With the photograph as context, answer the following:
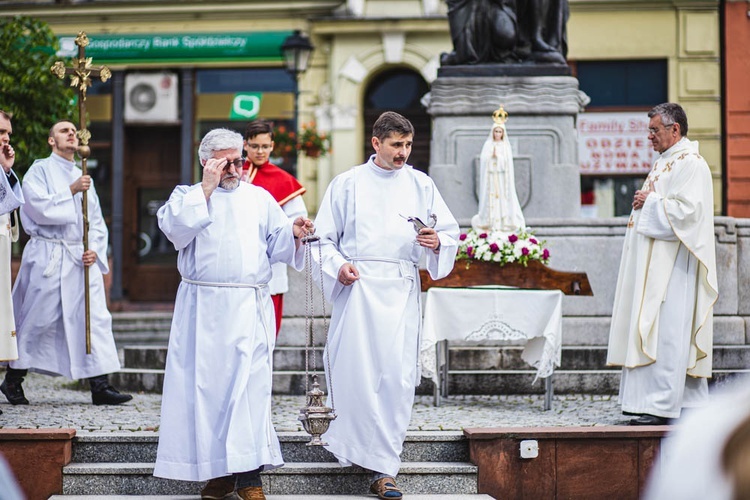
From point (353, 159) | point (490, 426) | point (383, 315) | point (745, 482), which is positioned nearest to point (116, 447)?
point (383, 315)

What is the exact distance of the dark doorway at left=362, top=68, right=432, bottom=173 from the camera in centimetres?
1944

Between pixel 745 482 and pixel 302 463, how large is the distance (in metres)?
5.33

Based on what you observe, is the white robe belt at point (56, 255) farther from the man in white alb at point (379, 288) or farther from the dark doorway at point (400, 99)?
the dark doorway at point (400, 99)

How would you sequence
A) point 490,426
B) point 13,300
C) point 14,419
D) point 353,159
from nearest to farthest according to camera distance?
1. point 490,426
2. point 14,419
3. point 13,300
4. point 353,159

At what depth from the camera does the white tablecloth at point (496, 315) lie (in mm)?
8195

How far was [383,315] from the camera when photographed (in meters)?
6.39

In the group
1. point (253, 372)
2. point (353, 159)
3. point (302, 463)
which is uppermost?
point (353, 159)

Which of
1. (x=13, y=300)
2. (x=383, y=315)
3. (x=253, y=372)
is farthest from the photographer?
(x=13, y=300)

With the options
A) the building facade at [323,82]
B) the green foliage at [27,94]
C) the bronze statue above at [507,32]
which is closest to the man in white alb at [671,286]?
the bronze statue above at [507,32]

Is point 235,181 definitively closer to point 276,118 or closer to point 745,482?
point 745,482

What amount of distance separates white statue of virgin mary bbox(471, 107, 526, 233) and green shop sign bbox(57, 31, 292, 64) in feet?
34.0

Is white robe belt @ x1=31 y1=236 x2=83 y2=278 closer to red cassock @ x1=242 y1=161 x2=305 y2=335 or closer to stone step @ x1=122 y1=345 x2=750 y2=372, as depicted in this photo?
red cassock @ x1=242 y1=161 x2=305 y2=335

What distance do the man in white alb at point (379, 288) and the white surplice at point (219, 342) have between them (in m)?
0.43

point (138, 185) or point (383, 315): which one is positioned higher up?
point (138, 185)
